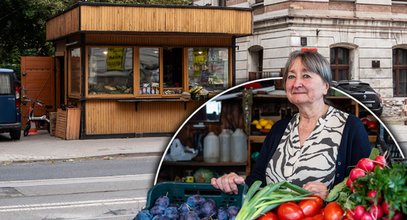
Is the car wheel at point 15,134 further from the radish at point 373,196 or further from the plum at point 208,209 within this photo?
the radish at point 373,196

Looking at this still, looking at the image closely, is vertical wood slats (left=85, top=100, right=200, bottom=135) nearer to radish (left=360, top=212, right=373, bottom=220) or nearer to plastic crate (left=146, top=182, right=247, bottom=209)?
plastic crate (left=146, top=182, right=247, bottom=209)

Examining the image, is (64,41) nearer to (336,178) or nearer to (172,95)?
(172,95)

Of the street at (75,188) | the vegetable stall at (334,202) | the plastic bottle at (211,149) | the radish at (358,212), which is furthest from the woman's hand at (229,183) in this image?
the street at (75,188)

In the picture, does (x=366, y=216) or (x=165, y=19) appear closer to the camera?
(x=366, y=216)

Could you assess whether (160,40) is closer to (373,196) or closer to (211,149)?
(211,149)

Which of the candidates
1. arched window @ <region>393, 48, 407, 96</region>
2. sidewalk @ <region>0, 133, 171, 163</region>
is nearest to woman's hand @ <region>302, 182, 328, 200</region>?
sidewalk @ <region>0, 133, 171, 163</region>

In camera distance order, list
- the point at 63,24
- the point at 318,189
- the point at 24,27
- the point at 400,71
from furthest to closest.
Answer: the point at 400,71
the point at 24,27
the point at 63,24
the point at 318,189

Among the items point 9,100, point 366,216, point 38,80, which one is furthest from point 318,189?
point 38,80

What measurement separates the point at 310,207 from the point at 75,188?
380 inches

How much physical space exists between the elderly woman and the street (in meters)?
4.10

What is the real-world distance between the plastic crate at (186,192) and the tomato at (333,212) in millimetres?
928

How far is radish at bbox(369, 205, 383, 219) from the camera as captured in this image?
96.8 inches

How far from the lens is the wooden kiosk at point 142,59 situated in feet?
63.6

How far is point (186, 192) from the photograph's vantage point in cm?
369
